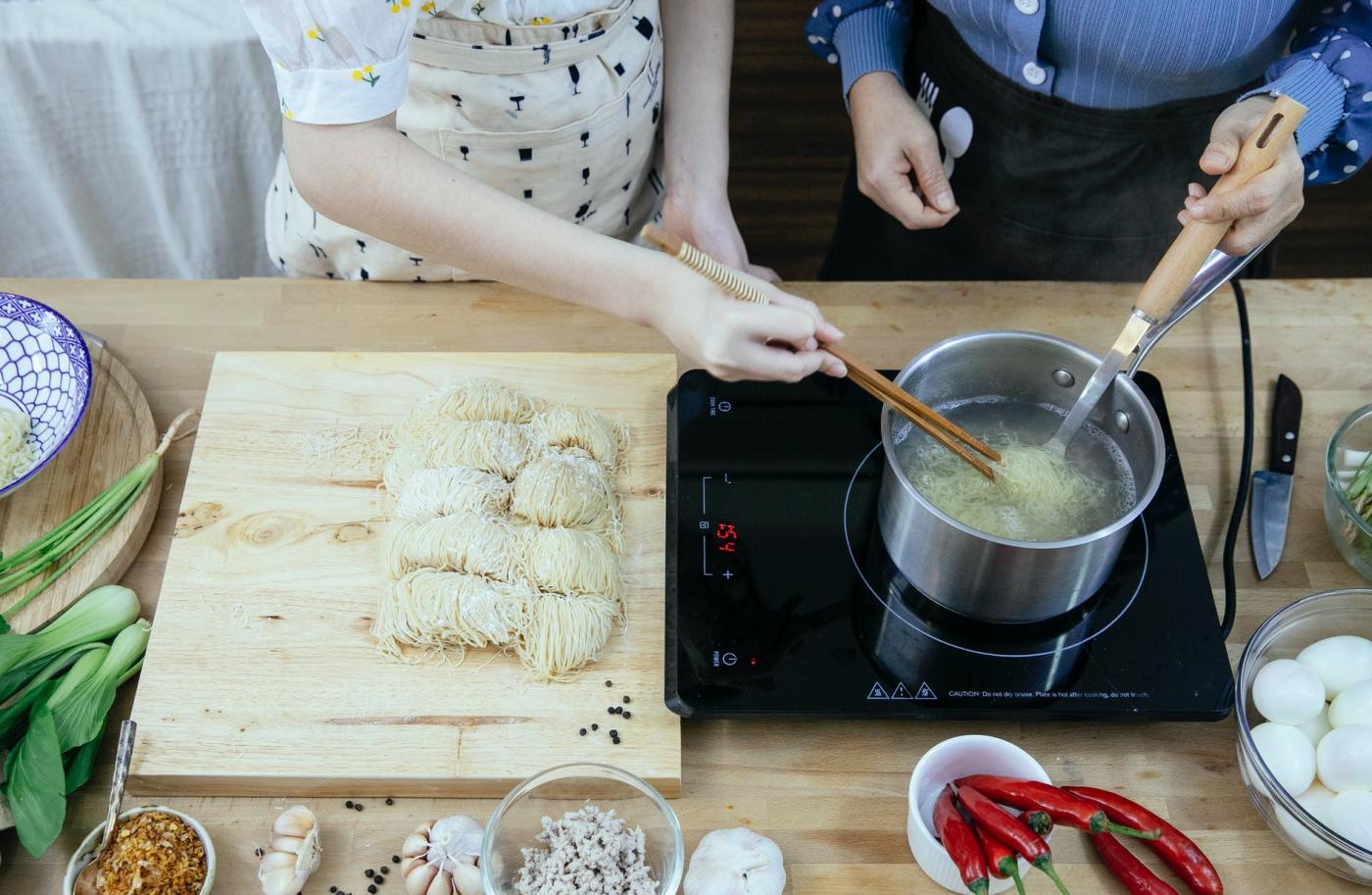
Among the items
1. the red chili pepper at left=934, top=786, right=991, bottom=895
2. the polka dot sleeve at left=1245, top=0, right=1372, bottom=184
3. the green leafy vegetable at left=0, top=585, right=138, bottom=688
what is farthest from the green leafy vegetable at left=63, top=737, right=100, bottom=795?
the polka dot sleeve at left=1245, top=0, right=1372, bottom=184

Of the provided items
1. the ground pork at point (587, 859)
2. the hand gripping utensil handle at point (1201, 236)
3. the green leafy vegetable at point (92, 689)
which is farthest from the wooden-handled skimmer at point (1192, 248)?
the green leafy vegetable at point (92, 689)

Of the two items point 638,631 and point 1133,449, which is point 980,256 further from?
point 638,631

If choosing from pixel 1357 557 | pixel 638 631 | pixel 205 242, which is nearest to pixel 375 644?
pixel 638 631

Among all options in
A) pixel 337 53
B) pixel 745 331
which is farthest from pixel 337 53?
pixel 745 331

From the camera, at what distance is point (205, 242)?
7.61 feet

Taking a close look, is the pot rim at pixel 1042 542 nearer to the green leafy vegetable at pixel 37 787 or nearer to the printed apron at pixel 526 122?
the printed apron at pixel 526 122

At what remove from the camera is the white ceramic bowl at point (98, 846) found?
41.0 inches

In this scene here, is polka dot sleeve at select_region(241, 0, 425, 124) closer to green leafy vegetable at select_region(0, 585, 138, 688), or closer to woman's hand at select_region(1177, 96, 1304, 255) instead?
green leafy vegetable at select_region(0, 585, 138, 688)

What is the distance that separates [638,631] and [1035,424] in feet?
1.72

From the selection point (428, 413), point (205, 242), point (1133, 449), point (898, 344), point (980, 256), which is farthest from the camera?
point (205, 242)

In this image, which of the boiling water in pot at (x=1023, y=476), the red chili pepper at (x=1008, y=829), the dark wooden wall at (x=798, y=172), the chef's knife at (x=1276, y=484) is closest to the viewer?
the red chili pepper at (x=1008, y=829)

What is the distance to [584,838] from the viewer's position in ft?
3.43

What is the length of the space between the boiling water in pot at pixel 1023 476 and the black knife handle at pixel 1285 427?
0.30 meters

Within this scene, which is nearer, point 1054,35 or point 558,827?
point 558,827
